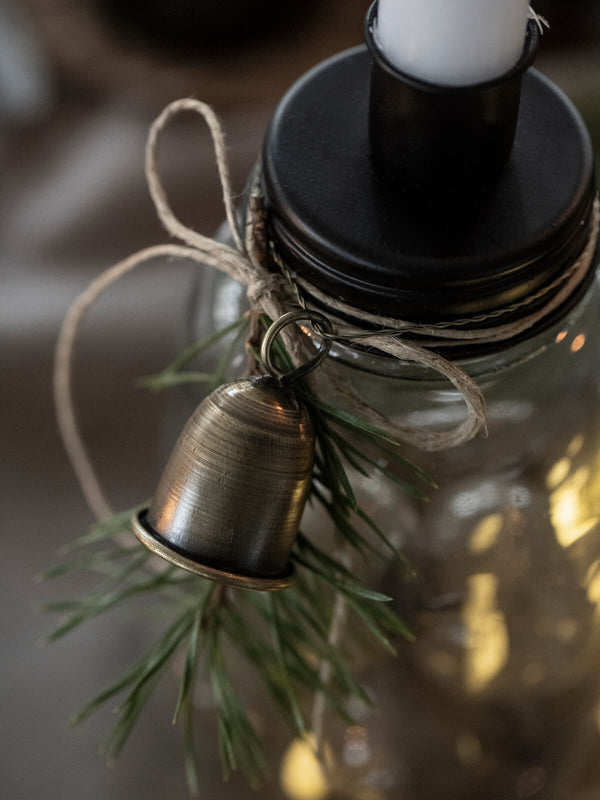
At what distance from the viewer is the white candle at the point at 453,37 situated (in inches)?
7.1

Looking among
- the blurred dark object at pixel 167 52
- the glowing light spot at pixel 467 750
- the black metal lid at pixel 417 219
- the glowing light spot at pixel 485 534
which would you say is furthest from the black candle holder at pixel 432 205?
the blurred dark object at pixel 167 52

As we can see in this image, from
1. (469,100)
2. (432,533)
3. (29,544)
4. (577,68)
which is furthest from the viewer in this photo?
(577,68)

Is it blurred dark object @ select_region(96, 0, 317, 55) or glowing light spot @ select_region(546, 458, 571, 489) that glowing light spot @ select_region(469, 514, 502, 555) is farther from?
blurred dark object @ select_region(96, 0, 317, 55)

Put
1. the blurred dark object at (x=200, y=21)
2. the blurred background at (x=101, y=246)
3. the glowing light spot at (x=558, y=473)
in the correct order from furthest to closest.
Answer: the blurred dark object at (x=200, y=21) < the blurred background at (x=101, y=246) < the glowing light spot at (x=558, y=473)

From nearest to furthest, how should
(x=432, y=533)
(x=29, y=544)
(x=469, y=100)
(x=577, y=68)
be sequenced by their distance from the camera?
(x=469, y=100)
(x=432, y=533)
(x=29, y=544)
(x=577, y=68)

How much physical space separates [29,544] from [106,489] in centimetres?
5

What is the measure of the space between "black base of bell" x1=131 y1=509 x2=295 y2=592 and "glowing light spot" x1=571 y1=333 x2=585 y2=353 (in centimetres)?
12

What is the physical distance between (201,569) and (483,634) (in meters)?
0.18

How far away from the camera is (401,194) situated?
8.4 inches

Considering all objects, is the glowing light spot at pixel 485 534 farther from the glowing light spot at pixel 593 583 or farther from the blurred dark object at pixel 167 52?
the blurred dark object at pixel 167 52

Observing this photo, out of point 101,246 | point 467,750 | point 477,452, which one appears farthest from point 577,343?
point 101,246

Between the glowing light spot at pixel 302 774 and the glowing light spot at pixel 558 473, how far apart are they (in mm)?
163

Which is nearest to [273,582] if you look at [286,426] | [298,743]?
[286,426]

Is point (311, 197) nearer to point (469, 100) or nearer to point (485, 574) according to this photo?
point (469, 100)
